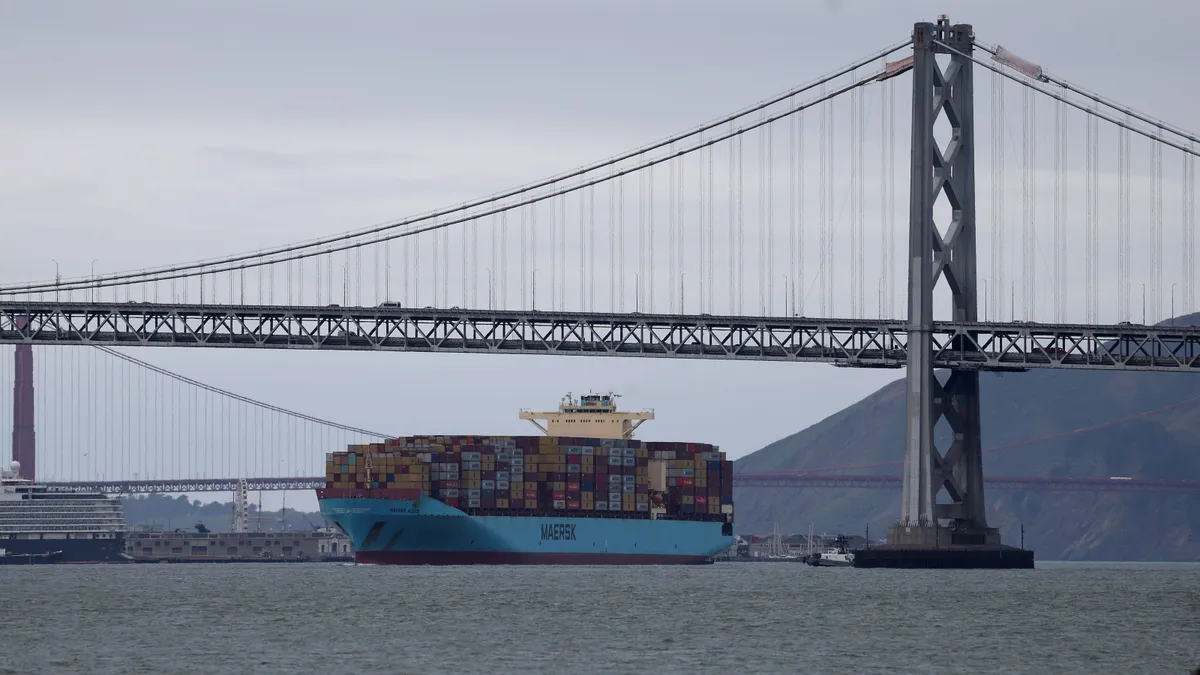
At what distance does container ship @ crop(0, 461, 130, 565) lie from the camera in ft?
500

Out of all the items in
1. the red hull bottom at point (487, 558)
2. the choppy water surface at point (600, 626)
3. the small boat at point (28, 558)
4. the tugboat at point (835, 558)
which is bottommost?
the small boat at point (28, 558)

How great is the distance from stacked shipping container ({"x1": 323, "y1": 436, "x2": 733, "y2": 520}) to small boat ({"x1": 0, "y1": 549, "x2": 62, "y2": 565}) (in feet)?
128

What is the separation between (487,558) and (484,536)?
1.30 metres

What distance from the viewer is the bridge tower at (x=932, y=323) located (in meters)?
92.0

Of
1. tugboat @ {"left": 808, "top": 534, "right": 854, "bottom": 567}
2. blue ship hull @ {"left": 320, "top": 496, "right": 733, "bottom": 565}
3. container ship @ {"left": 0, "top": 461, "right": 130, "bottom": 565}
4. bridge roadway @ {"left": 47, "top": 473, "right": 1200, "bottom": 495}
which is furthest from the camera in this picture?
→ bridge roadway @ {"left": 47, "top": 473, "right": 1200, "bottom": 495}

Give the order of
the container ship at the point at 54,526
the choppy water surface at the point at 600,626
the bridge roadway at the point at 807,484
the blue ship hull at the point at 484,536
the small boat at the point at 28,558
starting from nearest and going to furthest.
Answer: the choppy water surface at the point at 600,626 → the blue ship hull at the point at 484,536 → the small boat at the point at 28,558 → the container ship at the point at 54,526 → the bridge roadway at the point at 807,484

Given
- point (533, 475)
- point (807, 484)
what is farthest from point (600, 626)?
point (807, 484)

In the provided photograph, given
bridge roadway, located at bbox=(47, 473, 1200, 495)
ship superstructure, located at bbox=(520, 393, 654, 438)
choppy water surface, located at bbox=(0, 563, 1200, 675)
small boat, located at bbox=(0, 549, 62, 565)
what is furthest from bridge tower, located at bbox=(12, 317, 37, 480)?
choppy water surface, located at bbox=(0, 563, 1200, 675)

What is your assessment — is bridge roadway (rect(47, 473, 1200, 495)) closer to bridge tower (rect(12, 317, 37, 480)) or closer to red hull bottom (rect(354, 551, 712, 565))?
bridge tower (rect(12, 317, 37, 480))

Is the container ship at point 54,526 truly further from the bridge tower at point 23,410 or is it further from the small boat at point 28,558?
the bridge tower at point 23,410

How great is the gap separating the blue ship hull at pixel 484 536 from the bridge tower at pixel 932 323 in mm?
24661

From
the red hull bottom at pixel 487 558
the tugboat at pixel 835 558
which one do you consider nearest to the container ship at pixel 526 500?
the red hull bottom at pixel 487 558

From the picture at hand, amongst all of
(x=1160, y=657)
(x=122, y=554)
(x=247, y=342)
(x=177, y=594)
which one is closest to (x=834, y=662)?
(x=1160, y=657)

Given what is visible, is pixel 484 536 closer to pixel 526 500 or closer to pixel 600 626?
pixel 526 500
